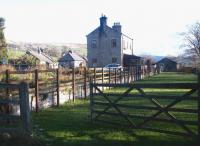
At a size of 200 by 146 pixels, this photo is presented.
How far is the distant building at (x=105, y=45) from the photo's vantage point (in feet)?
235

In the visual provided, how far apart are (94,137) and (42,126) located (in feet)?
7.98

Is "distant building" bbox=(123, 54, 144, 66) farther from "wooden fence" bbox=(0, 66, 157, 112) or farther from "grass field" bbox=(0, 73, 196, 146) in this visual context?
"grass field" bbox=(0, 73, 196, 146)

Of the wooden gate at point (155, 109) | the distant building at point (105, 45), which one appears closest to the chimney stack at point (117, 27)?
the distant building at point (105, 45)

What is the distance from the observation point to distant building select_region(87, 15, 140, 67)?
71688mm

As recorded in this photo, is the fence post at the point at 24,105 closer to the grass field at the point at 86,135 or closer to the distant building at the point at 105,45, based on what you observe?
the grass field at the point at 86,135

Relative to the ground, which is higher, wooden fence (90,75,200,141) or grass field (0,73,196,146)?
wooden fence (90,75,200,141)

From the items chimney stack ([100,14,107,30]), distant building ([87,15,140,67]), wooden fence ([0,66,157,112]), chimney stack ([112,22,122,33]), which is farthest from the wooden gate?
chimney stack ([112,22,122,33])

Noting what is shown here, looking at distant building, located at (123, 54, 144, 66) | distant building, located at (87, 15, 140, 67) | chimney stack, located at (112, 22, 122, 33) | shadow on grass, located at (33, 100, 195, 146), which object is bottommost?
shadow on grass, located at (33, 100, 195, 146)

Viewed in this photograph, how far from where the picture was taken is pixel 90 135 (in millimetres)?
10211

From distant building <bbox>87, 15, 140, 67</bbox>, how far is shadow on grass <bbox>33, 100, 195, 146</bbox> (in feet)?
193

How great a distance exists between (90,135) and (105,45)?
63252 millimetres

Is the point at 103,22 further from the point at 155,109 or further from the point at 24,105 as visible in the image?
the point at 24,105

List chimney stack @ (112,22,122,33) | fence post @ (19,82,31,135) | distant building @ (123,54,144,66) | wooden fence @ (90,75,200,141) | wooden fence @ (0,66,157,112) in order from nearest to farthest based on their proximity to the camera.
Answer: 1. wooden fence @ (90,75,200,141)
2. fence post @ (19,82,31,135)
3. wooden fence @ (0,66,157,112)
4. chimney stack @ (112,22,122,33)
5. distant building @ (123,54,144,66)

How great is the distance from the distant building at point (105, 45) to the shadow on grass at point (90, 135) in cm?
5891
